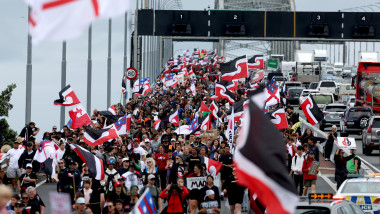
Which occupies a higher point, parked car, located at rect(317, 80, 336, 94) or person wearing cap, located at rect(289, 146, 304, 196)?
parked car, located at rect(317, 80, 336, 94)

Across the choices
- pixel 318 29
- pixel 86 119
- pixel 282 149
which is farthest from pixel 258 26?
pixel 282 149

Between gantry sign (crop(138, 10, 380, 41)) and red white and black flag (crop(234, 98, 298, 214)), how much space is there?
72.5 metres

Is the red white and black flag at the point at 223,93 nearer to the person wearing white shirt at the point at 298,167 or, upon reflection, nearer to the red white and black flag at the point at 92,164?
the person wearing white shirt at the point at 298,167

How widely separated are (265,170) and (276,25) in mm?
76580

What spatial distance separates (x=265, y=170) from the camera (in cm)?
639

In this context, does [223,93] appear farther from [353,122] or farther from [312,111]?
[353,122]

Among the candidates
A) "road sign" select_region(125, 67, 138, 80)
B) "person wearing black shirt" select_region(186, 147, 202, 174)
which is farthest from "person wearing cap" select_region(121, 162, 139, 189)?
"road sign" select_region(125, 67, 138, 80)

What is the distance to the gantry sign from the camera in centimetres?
8012

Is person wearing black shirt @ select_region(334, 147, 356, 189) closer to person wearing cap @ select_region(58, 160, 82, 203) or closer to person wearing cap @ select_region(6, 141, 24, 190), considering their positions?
person wearing cap @ select_region(58, 160, 82, 203)

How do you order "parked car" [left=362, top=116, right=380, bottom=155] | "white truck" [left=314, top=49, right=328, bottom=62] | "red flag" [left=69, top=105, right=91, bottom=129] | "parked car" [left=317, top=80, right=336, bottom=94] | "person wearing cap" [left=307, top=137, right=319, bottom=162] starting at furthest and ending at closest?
"white truck" [left=314, top=49, right=328, bottom=62]
"parked car" [left=317, top=80, right=336, bottom=94]
"parked car" [left=362, top=116, right=380, bottom=155]
"red flag" [left=69, top=105, right=91, bottom=129]
"person wearing cap" [left=307, top=137, right=319, bottom=162]

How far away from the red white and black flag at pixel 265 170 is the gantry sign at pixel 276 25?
72.5 metres

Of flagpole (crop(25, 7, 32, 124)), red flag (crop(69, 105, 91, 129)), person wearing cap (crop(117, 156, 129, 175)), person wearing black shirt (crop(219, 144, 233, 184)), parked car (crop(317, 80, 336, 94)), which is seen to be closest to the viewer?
person wearing cap (crop(117, 156, 129, 175))

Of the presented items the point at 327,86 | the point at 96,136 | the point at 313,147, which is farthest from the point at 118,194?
the point at 327,86

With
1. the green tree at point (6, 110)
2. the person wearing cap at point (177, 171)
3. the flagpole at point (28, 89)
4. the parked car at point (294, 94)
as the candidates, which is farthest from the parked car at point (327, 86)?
the person wearing cap at point (177, 171)
